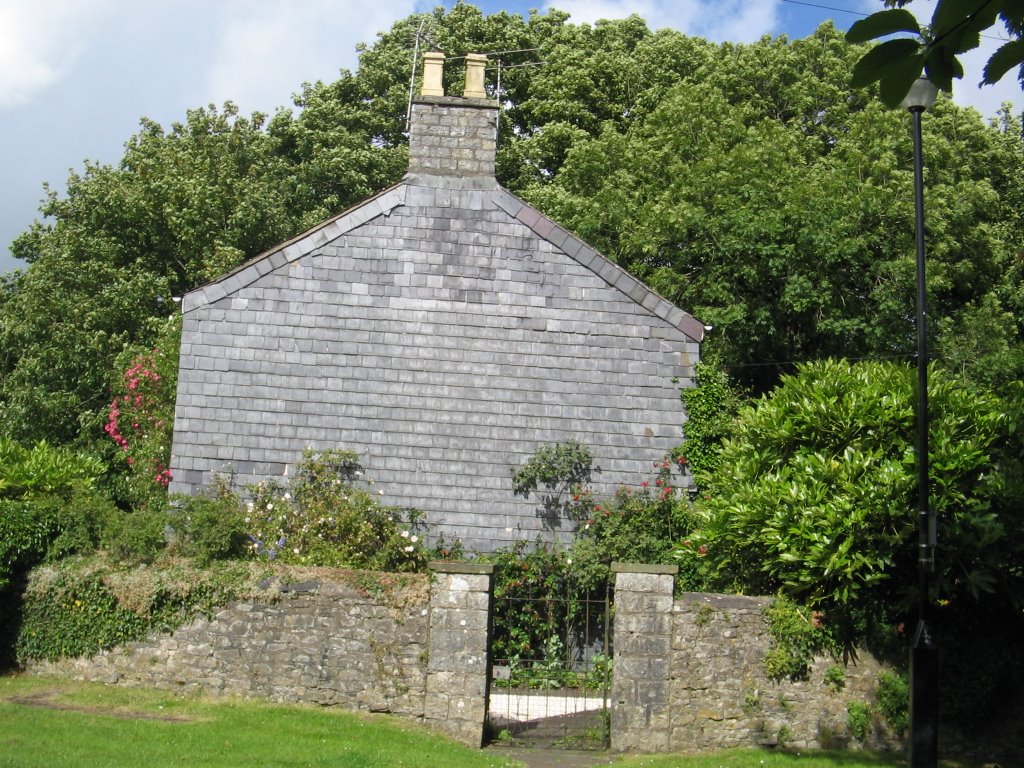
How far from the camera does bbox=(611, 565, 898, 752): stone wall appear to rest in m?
10.5

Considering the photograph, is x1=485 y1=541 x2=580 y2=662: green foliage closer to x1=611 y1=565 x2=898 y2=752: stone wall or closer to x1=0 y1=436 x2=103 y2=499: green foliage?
x1=611 y1=565 x2=898 y2=752: stone wall

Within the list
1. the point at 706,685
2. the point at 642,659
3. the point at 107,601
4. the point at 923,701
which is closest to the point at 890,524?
the point at 923,701

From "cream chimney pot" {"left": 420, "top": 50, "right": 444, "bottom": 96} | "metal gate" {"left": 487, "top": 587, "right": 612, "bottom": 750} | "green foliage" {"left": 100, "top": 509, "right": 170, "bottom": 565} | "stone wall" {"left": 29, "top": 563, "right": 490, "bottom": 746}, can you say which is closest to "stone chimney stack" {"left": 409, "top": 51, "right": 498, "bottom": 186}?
"cream chimney pot" {"left": 420, "top": 50, "right": 444, "bottom": 96}

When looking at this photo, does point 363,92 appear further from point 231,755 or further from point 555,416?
point 231,755

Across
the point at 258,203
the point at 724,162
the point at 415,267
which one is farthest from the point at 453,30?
the point at 415,267

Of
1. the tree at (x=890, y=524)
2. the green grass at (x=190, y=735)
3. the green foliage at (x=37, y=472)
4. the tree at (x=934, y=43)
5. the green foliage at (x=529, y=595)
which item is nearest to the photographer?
the tree at (x=934, y=43)

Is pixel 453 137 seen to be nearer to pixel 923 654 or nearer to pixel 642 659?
pixel 642 659

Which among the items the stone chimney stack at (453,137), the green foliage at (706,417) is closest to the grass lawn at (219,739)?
the green foliage at (706,417)

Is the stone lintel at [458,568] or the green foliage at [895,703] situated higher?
the stone lintel at [458,568]

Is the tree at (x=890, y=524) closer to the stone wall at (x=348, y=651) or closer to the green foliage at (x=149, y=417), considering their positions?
the stone wall at (x=348, y=651)

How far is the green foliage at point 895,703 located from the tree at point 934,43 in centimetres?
852

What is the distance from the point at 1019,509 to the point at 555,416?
6506mm

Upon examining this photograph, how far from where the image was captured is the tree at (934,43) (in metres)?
3.15

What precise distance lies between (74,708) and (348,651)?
2801 mm
